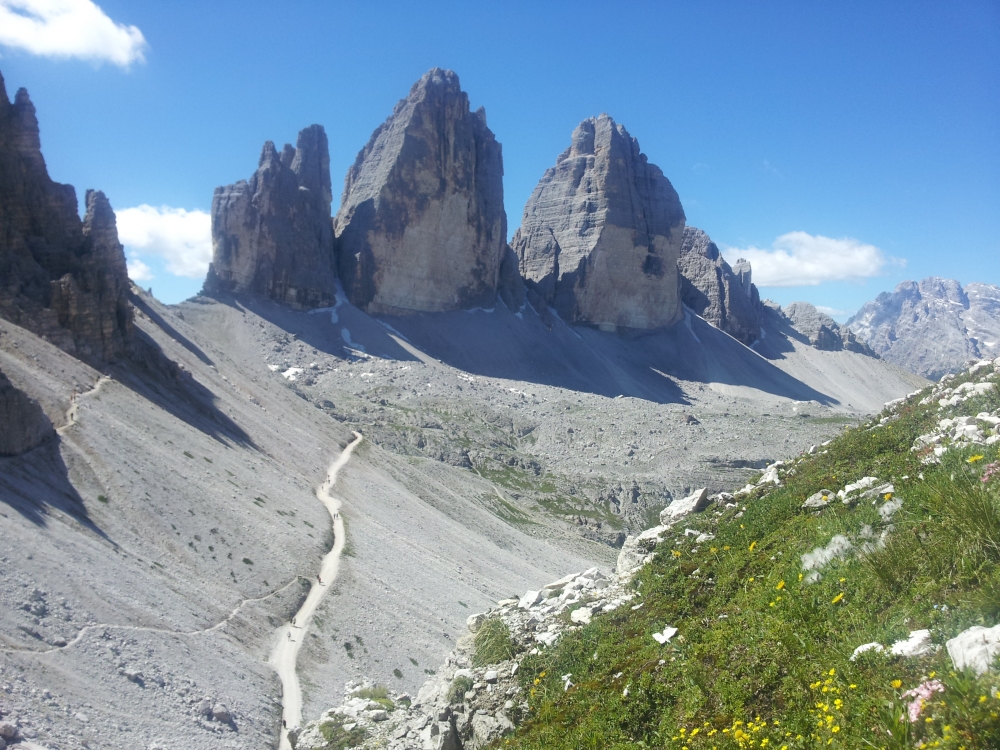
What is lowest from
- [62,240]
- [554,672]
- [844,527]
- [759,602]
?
[554,672]

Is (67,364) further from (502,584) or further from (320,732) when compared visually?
(320,732)

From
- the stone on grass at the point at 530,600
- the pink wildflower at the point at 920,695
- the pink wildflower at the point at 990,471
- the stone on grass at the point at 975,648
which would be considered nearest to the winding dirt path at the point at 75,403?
the stone on grass at the point at 530,600

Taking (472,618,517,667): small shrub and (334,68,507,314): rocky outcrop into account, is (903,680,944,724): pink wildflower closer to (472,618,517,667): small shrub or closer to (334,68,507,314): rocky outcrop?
(472,618,517,667): small shrub

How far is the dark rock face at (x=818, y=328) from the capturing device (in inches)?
6649

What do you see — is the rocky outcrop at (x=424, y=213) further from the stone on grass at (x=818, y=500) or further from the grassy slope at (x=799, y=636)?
the grassy slope at (x=799, y=636)

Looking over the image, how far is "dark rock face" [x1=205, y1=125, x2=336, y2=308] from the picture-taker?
10169 cm

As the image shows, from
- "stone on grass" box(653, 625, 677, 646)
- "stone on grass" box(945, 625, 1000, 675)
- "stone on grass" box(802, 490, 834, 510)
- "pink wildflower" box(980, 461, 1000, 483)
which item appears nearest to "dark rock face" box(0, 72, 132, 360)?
"stone on grass" box(653, 625, 677, 646)

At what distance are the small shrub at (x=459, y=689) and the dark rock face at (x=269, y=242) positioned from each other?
95657mm

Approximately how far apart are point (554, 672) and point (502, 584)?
28.5 meters

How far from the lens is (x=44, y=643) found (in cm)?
1816

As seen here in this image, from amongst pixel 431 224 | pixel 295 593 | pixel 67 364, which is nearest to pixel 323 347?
pixel 431 224

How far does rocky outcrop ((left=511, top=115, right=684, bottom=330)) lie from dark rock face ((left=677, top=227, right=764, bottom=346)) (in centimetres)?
1499

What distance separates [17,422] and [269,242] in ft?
262

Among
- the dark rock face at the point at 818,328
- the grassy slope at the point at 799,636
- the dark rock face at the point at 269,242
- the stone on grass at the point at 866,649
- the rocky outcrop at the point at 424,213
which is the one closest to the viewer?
the grassy slope at the point at 799,636
